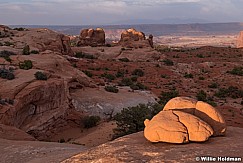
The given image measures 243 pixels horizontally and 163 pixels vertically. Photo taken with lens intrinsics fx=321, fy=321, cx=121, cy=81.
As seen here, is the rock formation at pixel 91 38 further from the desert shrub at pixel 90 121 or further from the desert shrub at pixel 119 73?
the desert shrub at pixel 90 121

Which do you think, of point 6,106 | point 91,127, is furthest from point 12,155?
point 91,127

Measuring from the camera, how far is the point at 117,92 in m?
21.7

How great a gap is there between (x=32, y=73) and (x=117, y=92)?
715 centimetres

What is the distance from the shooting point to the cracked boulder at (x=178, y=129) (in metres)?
6.64

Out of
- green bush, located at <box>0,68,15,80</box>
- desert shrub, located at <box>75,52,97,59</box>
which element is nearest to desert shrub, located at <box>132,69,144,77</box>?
desert shrub, located at <box>75,52,97,59</box>

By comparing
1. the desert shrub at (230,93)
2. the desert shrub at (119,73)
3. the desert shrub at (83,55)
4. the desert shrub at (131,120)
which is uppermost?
the desert shrub at (83,55)

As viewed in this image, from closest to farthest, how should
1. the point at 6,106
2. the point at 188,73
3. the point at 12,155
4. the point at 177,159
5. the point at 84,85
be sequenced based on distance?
the point at 177,159, the point at 12,155, the point at 6,106, the point at 84,85, the point at 188,73

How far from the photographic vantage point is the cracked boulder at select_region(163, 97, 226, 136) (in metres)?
7.40

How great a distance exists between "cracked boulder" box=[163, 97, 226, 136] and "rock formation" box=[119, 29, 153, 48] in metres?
40.2

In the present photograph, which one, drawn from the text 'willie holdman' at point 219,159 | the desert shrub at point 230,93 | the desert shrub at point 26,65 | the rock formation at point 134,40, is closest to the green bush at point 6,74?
the desert shrub at point 26,65

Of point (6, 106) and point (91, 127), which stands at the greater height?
point (6, 106)

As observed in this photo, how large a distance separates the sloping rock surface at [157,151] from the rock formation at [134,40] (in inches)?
1628

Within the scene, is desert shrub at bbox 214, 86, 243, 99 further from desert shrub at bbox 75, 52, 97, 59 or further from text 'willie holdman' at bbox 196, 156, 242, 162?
text 'willie holdman' at bbox 196, 156, 242, 162

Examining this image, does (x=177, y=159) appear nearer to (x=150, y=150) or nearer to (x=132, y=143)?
(x=150, y=150)
